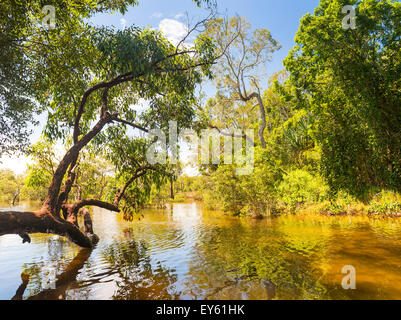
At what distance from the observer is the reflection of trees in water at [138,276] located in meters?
4.27

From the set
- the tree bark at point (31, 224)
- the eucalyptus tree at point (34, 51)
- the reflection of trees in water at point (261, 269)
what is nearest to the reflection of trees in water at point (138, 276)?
the reflection of trees in water at point (261, 269)

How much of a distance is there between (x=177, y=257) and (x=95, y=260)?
8.16ft

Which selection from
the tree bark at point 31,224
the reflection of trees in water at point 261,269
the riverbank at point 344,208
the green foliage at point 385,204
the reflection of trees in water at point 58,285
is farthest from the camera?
the riverbank at point 344,208

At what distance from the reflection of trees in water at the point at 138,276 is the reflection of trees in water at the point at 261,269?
54 centimetres

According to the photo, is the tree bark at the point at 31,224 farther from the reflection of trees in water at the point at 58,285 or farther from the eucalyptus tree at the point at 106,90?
the reflection of trees in water at the point at 58,285

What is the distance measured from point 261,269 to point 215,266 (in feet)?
3.90

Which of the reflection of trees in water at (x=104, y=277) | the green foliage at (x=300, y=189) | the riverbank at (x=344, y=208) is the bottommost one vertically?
the reflection of trees in water at (x=104, y=277)

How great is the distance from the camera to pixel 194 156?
106 ft

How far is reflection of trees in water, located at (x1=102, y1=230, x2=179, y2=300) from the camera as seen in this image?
14.0 ft

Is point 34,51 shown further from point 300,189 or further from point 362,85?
point 300,189

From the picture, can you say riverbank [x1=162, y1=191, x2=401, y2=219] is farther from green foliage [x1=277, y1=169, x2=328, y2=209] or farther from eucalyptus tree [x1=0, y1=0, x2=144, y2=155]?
eucalyptus tree [x1=0, y1=0, x2=144, y2=155]

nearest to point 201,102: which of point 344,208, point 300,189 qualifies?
point 300,189

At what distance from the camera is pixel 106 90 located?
22.8ft

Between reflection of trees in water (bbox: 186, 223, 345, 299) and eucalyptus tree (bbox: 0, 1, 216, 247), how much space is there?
3676 mm
